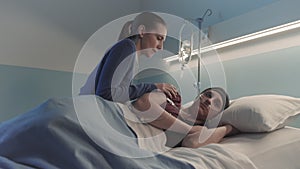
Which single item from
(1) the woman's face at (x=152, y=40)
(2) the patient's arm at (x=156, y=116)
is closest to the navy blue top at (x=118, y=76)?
(2) the patient's arm at (x=156, y=116)

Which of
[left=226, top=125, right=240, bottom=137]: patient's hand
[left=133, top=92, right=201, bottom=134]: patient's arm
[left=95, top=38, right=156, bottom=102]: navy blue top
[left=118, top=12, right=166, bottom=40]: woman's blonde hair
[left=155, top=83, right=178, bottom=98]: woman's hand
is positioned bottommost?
[left=226, top=125, right=240, bottom=137]: patient's hand

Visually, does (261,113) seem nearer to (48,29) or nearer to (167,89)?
(167,89)

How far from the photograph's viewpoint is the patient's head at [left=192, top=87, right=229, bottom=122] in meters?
1.33

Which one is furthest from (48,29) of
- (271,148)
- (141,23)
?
(271,148)

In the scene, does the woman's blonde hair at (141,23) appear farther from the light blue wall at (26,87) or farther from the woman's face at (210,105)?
the light blue wall at (26,87)

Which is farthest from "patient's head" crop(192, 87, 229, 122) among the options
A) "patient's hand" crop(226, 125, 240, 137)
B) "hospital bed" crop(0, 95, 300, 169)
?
"hospital bed" crop(0, 95, 300, 169)

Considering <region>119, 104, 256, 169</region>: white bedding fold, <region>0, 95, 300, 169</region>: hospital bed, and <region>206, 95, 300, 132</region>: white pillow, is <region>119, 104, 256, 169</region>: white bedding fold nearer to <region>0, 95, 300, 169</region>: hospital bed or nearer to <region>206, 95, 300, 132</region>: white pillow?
<region>0, 95, 300, 169</region>: hospital bed

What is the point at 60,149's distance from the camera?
746 mm

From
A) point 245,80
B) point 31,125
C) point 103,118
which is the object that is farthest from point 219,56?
point 31,125

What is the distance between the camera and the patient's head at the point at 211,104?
1.33m

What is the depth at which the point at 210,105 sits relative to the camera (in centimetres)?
134

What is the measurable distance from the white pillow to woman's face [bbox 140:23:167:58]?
0.44 metres

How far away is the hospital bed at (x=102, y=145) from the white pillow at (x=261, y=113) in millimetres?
42

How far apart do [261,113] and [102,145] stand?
0.62 m
